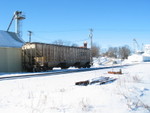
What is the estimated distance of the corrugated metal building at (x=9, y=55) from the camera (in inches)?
774

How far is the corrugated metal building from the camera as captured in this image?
64.5 feet

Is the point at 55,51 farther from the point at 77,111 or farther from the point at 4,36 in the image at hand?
the point at 77,111

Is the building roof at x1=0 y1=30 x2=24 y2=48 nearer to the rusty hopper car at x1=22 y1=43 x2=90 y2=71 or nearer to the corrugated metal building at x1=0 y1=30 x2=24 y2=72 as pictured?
the corrugated metal building at x1=0 y1=30 x2=24 y2=72

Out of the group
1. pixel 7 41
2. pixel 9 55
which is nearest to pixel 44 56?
pixel 9 55

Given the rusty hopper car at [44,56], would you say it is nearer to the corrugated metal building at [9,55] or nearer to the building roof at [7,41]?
the corrugated metal building at [9,55]

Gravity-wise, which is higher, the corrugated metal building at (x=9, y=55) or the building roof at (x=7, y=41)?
the building roof at (x=7, y=41)

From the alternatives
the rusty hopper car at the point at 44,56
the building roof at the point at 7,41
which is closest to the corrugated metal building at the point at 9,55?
the building roof at the point at 7,41

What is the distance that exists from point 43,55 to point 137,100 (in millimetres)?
16522

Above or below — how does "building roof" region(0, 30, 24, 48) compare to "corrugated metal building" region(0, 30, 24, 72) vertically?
above

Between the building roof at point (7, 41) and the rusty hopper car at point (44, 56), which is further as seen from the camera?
the rusty hopper car at point (44, 56)

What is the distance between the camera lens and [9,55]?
20.2 meters

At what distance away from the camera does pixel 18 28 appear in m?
30.3

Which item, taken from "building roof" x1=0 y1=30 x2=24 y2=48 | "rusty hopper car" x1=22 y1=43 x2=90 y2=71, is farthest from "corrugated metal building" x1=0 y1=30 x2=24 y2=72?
"rusty hopper car" x1=22 y1=43 x2=90 y2=71

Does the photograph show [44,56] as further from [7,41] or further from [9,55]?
[7,41]
